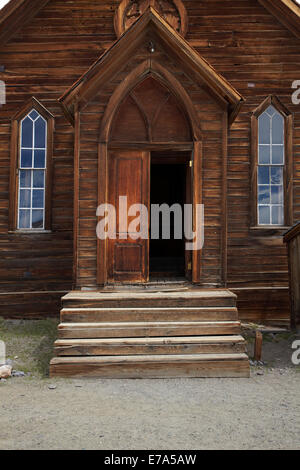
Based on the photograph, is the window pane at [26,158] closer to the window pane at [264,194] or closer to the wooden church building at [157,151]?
the wooden church building at [157,151]

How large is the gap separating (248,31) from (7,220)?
23.7ft

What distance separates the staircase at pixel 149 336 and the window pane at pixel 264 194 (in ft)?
10.8

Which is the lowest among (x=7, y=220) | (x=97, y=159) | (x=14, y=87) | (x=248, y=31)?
(x=7, y=220)

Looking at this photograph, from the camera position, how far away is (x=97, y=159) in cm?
644

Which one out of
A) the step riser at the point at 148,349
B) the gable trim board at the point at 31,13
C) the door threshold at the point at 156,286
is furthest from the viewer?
the gable trim board at the point at 31,13

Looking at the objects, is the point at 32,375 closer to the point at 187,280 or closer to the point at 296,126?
the point at 187,280

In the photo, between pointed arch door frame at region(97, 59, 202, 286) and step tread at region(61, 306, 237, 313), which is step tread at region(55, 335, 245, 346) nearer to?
step tread at region(61, 306, 237, 313)

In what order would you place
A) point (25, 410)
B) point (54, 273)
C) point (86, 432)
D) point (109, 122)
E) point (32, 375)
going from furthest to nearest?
point (54, 273) → point (109, 122) → point (32, 375) → point (25, 410) → point (86, 432)

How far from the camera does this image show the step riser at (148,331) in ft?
17.4

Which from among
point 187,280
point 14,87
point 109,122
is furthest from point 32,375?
point 14,87

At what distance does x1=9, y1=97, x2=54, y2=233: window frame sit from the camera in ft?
26.7

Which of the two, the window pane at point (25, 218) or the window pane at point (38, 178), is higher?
the window pane at point (38, 178)

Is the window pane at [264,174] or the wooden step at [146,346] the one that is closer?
the wooden step at [146,346]

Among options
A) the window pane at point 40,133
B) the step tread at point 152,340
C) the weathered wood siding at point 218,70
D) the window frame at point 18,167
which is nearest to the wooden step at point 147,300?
the step tread at point 152,340
